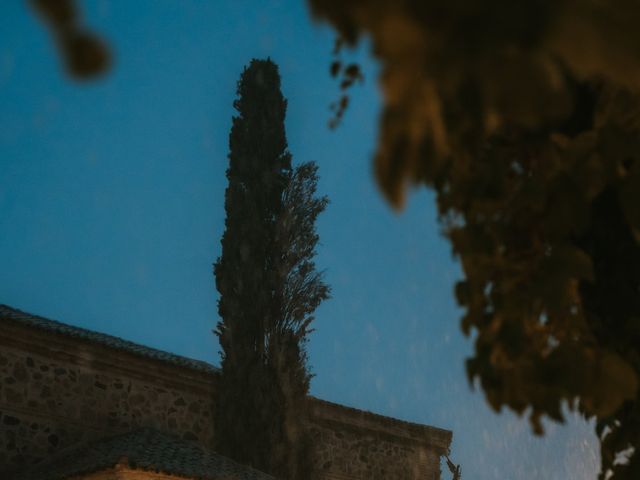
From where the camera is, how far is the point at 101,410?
1126cm

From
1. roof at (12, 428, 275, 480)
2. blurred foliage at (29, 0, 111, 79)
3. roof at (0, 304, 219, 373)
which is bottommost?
blurred foliage at (29, 0, 111, 79)

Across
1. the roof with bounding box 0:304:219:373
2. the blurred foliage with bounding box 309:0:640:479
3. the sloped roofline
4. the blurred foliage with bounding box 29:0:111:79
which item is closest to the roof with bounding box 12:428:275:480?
the roof with bounding box 0:304:219:373

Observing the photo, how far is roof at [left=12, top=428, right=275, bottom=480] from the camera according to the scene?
8.76m

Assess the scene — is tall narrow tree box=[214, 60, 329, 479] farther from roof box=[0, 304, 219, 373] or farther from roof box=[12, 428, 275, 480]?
roof box=[12, 428, 275, 480]

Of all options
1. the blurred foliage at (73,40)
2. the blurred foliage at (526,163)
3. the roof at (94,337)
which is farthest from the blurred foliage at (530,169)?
the roof at (94,337)

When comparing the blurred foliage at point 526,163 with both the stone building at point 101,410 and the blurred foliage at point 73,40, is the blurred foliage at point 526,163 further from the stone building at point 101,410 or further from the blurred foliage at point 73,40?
the stone building at point 101,410

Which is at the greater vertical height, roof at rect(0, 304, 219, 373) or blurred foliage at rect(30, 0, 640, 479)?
roof at rect(0, 304, 219, 373)

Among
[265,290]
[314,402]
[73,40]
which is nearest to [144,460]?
[265,290]

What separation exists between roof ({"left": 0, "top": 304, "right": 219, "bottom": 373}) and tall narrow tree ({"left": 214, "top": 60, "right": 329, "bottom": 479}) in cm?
61

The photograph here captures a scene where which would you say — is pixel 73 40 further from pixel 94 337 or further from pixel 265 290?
pixel 265 290

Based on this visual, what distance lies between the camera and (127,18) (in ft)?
509

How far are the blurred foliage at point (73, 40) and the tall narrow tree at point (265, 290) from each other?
11064mm

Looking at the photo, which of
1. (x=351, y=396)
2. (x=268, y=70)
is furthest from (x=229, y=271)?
(x=351, y=396)

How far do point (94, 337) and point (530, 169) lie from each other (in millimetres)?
10794
